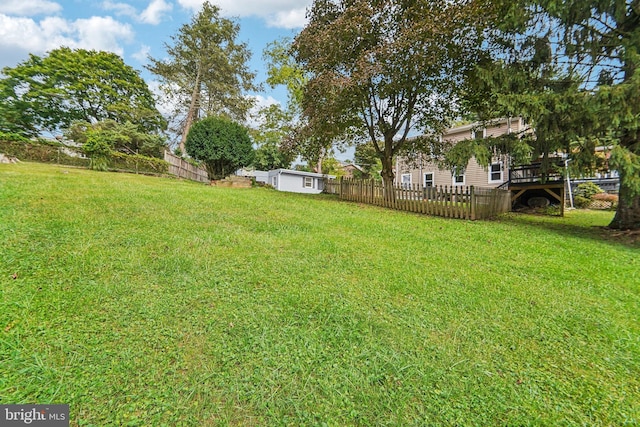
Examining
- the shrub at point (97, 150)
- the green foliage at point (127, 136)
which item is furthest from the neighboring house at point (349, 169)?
the shrub at point (97, 150)

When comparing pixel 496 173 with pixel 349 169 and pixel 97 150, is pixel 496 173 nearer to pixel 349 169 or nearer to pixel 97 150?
pixel 349 169

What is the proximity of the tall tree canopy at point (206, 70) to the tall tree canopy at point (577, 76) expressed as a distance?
19830 millimetres

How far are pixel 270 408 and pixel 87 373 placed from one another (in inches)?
44.3

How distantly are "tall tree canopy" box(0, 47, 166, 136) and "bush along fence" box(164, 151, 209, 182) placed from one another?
6.09 metres

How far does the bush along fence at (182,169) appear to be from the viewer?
1775cm

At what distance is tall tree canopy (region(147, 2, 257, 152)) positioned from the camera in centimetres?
2062

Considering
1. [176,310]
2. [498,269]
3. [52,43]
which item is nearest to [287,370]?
[176,310]

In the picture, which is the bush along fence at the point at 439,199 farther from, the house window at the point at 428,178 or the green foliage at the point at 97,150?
the green foliage at the point at 97,150

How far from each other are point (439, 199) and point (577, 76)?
4.51 meters

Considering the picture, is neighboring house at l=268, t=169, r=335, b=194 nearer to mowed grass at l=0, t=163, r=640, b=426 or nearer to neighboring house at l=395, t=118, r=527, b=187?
neighboring house at l=395, t=118, r=527, b=187

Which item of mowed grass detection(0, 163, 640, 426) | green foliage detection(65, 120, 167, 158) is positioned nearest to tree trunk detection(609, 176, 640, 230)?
mowed grass detection(0, 163, 640, 426)

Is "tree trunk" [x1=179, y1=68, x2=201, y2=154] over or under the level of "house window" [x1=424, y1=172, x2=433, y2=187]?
over

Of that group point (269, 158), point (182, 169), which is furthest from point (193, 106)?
point (269, 158)

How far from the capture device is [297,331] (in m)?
2.08
